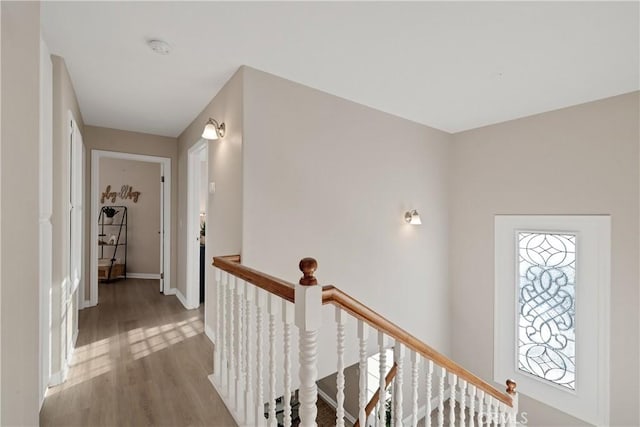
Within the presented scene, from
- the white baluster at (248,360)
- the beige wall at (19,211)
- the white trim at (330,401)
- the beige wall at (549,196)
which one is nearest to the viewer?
the beige wall at (19,211)

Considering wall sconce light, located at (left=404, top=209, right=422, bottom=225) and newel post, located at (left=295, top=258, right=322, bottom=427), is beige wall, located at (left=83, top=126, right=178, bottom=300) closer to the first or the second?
wall sconce light, located at (left=404, top=209, right=422, bottom=225)

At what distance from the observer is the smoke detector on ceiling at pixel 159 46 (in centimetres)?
198

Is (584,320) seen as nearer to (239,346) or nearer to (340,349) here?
(340,349)

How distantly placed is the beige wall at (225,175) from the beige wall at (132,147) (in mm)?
1148

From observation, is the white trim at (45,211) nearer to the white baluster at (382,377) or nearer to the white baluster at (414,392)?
the white baluster at (382,377)

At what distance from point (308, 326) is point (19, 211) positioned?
912 millimetres

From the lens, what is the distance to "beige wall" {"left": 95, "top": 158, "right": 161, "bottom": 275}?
5941 mm

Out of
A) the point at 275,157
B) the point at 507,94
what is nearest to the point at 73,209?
the point at 275,157

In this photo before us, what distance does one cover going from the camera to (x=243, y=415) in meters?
1.71

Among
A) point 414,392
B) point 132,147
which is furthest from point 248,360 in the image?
point 132,147

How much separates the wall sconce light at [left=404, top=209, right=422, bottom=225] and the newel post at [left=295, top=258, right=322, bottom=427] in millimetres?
2564

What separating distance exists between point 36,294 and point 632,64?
3.67 metres

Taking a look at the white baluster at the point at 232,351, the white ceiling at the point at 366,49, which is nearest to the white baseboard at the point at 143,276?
the white ceiling at the point at 366,49

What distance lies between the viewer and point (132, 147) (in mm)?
4082
